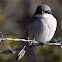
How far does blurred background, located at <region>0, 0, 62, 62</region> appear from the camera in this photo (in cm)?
693

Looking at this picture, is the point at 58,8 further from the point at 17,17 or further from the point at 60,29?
the point at 60,29

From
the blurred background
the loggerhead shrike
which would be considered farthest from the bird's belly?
the blurred background

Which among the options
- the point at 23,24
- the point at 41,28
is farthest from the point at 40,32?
the point at 23,24

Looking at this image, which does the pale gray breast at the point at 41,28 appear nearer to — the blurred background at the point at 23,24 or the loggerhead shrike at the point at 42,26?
the loggerhead shrike at the point at 42,26

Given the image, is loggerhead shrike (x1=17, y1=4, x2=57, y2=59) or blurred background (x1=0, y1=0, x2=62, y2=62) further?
blurred background (x1=0, y1=0, x2=62, y2=62)

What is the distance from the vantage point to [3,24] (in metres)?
10.3

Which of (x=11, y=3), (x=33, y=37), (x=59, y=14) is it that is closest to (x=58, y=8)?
(x=59, y=14)

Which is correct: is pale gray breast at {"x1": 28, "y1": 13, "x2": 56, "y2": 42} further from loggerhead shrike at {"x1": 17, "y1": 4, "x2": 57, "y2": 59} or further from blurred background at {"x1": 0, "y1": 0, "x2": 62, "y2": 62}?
blurred background at {"x1": 0, "y1": 0, "x2": 62, "y2": 62}

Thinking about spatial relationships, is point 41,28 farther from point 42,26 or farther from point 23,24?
point 23,24

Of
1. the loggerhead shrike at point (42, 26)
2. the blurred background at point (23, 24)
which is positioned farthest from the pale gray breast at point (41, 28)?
the blurred background at point (23, 24)

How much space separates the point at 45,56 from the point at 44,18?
1.27 m

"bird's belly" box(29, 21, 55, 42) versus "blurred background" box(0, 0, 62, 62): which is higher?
"bird's belly" box(29, 21, 55, 42)

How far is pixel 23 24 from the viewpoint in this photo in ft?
33.9

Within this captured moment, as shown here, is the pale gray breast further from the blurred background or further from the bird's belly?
the blurred background
